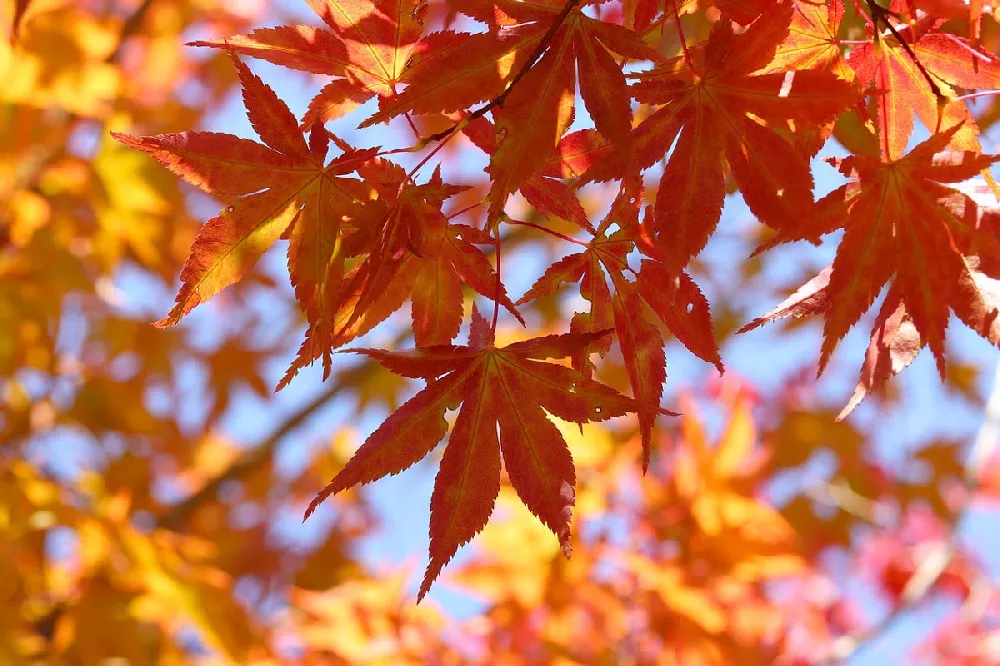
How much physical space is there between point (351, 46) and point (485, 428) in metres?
0.36

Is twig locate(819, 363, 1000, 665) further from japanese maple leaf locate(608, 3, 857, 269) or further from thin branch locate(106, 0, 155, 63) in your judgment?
thin branch locate(106, 0, 155, 63)

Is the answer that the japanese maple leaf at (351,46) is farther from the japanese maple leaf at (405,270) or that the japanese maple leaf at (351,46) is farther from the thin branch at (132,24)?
the thin branch at (132,24)

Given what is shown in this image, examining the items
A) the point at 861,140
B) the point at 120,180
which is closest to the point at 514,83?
the point at 861,140

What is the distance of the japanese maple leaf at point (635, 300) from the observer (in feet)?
2.64

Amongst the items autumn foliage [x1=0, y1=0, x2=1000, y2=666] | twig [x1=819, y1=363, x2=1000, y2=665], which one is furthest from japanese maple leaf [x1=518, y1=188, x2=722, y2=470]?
twig [x1=819, y1=363, x2=1000, y2=665]

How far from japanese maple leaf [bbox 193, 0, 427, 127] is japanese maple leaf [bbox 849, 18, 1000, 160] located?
1.38ft

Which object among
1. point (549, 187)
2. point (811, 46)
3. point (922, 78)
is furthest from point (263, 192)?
point (922, 78)

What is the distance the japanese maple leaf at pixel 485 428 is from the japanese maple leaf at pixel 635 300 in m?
0.04

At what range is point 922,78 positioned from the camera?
852 millimetres

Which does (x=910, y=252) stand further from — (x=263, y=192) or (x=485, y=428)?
(x=263, y=192)

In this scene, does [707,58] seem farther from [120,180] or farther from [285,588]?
[285,588]

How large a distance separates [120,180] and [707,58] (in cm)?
149

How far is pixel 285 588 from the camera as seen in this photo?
3.03 metres

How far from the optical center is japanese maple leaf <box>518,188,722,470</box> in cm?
81
